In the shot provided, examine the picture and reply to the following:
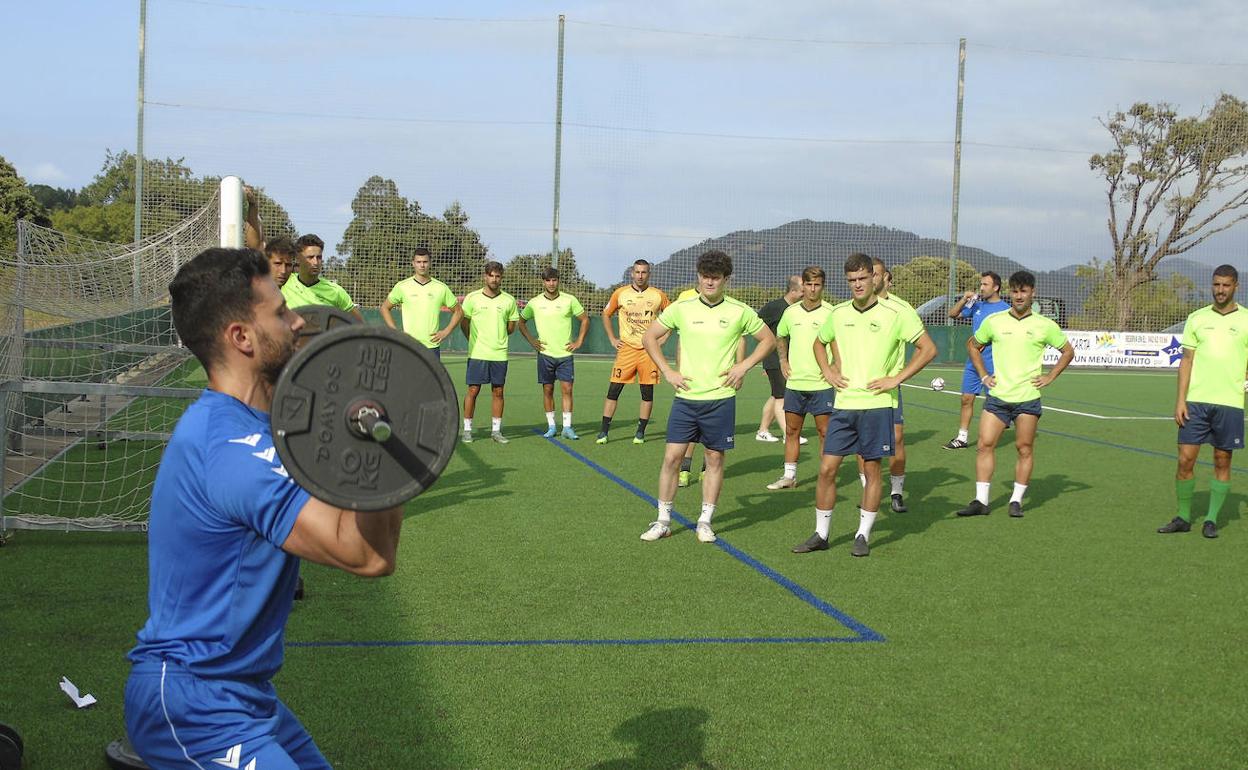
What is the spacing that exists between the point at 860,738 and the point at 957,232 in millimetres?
26327

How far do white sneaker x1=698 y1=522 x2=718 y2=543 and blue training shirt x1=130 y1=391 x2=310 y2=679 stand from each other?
19.2 feet

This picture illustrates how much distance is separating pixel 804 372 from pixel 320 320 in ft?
27.5

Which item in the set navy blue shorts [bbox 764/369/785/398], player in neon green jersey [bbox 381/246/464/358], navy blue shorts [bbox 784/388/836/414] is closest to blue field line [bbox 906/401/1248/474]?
navy blue shorts [bbox 764/369/785/398]

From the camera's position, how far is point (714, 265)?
8102 millimetres

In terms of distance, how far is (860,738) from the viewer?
435 cm

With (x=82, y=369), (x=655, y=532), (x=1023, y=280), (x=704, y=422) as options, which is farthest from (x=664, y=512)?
(x=82, y=369)

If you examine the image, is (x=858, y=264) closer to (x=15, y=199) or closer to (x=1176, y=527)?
(x=1176, y=527)

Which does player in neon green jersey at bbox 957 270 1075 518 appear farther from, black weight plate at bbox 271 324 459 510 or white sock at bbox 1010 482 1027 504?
black weight plate at bbox 271 324 459 510

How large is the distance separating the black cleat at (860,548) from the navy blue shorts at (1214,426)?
3075 mm

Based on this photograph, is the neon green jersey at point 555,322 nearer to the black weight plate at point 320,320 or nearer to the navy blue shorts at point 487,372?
the navy blue shorts at point 487,372

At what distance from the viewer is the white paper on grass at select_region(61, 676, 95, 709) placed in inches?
175

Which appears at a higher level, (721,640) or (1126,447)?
(1126,447)

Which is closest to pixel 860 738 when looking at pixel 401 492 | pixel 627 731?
pixel 627 731

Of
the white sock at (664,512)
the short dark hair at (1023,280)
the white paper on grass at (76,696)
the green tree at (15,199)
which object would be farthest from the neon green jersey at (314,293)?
the green tree at (15,199)
